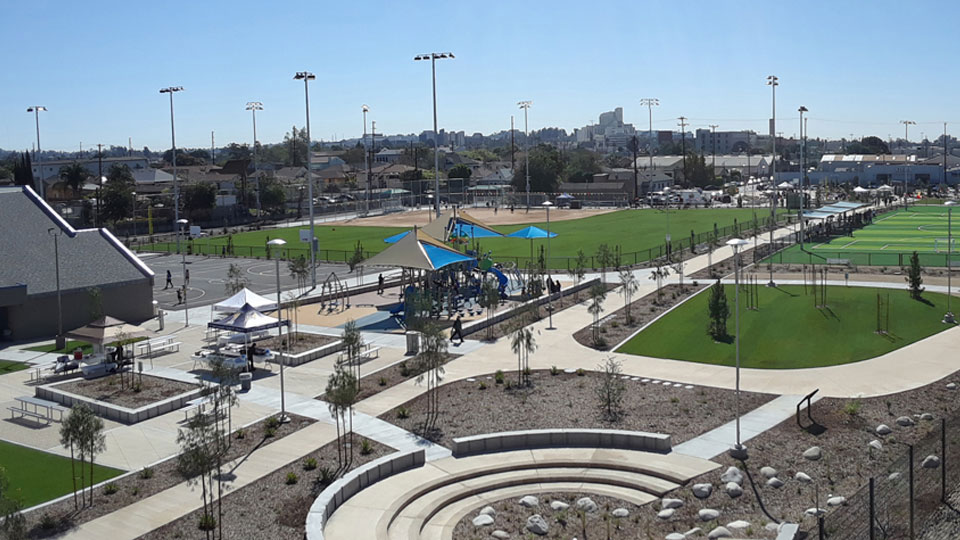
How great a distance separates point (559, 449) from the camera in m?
23.5

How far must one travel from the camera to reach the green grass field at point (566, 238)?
225ft

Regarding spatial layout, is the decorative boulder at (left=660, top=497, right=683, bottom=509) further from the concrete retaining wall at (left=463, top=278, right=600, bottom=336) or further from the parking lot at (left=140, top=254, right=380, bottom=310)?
the parking lot at (left=140, top=254, right=380, bottom=310)

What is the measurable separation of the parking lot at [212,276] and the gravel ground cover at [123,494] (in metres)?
25.6

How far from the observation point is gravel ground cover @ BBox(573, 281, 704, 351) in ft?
121

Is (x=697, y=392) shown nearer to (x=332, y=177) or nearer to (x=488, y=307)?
(x=488, y=307)

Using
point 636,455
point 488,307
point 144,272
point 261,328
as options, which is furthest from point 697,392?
point 144,272

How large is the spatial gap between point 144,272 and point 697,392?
1188 inches

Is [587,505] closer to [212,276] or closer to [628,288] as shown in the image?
[628,288]

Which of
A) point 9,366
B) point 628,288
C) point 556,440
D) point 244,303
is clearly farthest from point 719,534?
point 9,366

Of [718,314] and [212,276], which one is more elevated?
[212,276]

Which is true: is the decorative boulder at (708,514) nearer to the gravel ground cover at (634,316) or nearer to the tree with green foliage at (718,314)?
the gravel ground cover at (634,316)

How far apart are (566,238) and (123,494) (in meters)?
59.9

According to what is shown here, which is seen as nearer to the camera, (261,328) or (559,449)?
(559,449)

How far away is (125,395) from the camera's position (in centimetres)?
3027
